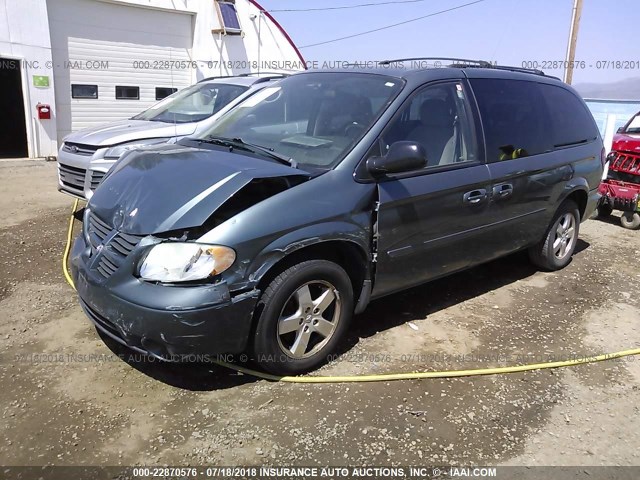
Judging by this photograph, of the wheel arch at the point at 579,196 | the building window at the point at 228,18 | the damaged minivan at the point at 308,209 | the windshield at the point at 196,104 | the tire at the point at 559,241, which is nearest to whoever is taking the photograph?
the damaged minivan at the point at 308,209

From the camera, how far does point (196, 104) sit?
303 inches

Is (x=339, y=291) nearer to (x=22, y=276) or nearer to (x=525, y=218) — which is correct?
(x=525, y=218)

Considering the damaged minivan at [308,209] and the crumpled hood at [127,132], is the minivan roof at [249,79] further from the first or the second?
the damaged minivan at [308,209]

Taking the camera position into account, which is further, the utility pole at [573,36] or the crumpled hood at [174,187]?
the utility pole at [573,36]

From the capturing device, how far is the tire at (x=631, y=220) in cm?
779

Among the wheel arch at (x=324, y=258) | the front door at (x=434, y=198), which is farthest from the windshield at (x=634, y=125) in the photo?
the wheel arch at (x=324, y=258)

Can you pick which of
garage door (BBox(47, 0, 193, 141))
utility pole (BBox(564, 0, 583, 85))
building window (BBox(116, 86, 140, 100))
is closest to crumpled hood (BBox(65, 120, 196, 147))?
garage door (BBox(47, 0, 193, 141))

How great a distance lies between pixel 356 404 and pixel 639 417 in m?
1.73

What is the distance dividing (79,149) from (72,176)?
13.6 inches

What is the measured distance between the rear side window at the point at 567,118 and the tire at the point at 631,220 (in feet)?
8.99

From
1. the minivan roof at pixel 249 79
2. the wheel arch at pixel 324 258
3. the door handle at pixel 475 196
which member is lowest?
the wheel arch at pixel 324 258

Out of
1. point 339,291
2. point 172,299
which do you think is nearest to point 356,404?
point 339,291

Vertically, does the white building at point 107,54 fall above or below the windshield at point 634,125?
above

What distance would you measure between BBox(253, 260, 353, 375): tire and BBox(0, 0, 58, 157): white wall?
1072 cm
